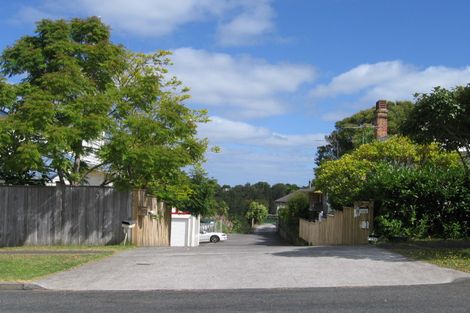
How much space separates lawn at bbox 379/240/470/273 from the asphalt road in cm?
217

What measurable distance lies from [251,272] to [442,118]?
584 cm

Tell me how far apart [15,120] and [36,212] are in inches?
128

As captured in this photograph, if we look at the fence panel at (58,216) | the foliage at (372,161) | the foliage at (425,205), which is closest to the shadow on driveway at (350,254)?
the foliage at (425,205)

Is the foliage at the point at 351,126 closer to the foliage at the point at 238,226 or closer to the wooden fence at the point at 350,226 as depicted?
the foliage at the point at 238,226

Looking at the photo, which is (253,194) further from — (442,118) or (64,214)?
(442,118)

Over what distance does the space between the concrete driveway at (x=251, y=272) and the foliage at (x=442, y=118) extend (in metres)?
3.15

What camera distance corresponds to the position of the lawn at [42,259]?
12.3 meters

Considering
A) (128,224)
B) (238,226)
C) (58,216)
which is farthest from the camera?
(238,226)

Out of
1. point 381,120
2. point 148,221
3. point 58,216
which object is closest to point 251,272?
point 148,221

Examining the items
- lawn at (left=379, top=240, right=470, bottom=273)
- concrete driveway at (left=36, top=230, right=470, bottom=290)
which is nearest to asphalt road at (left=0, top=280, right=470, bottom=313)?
concrete driveway at (left=36, top=230, right=470, bottom=290)

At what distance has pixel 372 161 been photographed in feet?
88.5

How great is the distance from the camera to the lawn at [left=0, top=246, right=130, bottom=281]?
12256 millimetres

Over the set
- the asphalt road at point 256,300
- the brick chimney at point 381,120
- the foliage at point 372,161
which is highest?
the brick chimney at point 381,120

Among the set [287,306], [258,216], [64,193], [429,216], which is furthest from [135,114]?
[258,216]
